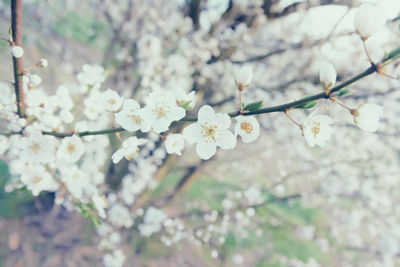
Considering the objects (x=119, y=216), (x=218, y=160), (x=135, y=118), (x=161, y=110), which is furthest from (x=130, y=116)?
(x=218, y=160)

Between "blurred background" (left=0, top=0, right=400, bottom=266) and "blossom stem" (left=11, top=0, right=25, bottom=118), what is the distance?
91cm

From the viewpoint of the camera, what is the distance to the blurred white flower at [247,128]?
3.84 ft

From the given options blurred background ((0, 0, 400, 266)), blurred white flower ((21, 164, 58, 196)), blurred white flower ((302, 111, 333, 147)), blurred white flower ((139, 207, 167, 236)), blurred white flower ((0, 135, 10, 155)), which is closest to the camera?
blurred white flower ((302, 111, 333, 147))

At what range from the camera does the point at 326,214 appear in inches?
320

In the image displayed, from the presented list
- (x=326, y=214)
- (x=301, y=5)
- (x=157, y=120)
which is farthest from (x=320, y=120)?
(x=326, y=214)

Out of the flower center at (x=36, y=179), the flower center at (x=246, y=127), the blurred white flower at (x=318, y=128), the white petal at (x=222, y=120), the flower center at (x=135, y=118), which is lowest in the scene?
the flower center at (x=36, y=179)

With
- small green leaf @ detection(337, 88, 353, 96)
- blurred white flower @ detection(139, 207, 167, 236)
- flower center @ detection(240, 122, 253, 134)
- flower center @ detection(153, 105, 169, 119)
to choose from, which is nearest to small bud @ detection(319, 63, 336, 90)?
small green leaf @ detection(337, 88, 353, 96)

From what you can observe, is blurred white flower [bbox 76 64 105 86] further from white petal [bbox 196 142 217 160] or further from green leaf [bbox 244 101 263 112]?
green leaf [bbox 244 101 263 112]

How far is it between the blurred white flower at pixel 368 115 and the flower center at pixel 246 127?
1.46 ft

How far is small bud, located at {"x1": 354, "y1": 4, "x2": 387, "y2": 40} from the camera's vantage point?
0.87 meters

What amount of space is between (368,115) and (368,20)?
0.36m

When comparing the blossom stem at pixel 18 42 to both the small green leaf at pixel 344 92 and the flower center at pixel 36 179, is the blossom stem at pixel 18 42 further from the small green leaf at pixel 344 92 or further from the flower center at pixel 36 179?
the small green leaf at pixel 344 92

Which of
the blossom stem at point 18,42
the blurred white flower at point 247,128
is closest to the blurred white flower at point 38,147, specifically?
the blossom stem at point 18,42

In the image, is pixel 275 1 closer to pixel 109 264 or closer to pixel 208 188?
pixel 109 264
